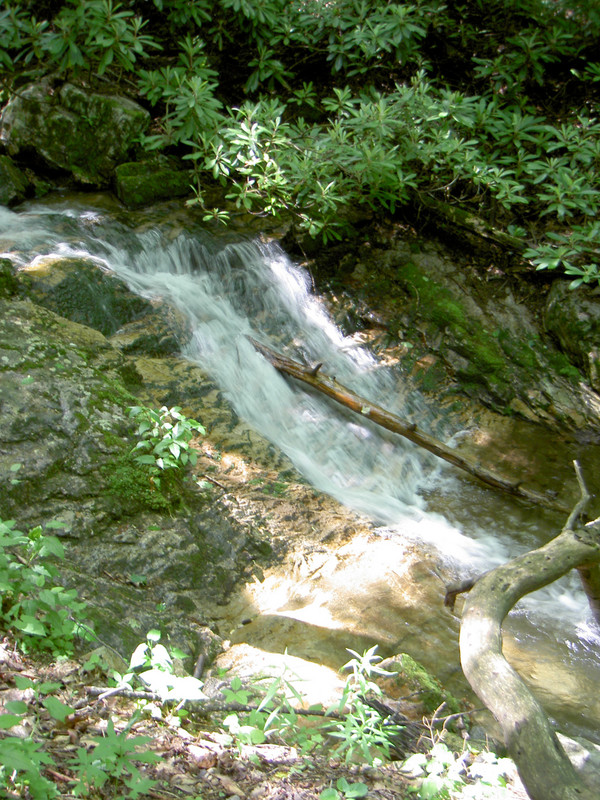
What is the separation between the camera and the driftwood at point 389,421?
16.3 feet

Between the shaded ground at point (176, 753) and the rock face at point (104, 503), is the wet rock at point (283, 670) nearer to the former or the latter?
the rock face at point (104, 503)

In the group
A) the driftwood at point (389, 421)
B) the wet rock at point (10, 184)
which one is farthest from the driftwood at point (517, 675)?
the wet rock at point (10, 184)

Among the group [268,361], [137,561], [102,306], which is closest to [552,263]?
[268,361]

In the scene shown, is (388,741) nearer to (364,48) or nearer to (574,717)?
(574,717)

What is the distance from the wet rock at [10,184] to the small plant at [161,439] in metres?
3.86

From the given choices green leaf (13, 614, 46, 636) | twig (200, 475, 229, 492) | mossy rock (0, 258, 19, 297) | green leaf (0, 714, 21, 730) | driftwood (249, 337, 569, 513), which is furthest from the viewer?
driftwood (249, 337, 569, 513)

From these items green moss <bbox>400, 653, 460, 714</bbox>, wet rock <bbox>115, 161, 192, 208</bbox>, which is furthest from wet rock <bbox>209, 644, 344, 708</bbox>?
wet rock <bbox>115, 161, 192, 208</bbox>

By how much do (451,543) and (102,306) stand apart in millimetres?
3311

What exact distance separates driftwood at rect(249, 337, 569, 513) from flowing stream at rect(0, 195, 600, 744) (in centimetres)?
11

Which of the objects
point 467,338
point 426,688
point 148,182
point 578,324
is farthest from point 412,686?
point 148,182

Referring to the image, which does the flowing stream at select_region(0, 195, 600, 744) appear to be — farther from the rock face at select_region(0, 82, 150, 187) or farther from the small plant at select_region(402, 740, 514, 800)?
the small plant at select_region(402, 740, 514, 800)

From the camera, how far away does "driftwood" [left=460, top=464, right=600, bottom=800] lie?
183 centimetres

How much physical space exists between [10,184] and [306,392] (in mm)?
3768

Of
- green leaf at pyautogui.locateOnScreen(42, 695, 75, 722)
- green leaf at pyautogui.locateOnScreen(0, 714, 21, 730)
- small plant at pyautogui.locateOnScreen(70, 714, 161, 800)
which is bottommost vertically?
small plant at pyautogui.locateOnScreen(70, 714, 161, 800)
